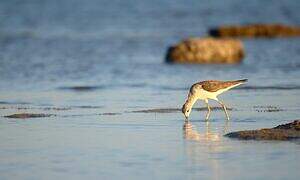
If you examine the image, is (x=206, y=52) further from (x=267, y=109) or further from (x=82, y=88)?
(x=267, y=109)

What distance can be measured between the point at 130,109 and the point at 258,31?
77.3 feet

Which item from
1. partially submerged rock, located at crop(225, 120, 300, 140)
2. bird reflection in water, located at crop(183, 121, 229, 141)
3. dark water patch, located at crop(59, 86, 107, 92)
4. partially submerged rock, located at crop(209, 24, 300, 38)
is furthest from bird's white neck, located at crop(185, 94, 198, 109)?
partially submerged rock, located at crop(209, 24, 300, 38)

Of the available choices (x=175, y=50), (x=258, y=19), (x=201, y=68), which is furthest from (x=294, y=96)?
(x=258, y=19)

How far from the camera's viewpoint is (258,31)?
136ft

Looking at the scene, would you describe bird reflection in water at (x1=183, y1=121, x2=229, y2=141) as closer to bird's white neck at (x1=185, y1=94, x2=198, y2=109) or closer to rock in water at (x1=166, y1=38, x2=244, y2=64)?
bird's white neck at (x1=185, y1=94, x2=198, y2=109)

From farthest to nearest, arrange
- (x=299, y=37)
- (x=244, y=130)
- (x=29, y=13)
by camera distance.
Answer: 1. (x=29, y=13)
2. (x=299, y=37)
3. (x=244, y=130)

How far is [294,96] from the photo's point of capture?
791 inches

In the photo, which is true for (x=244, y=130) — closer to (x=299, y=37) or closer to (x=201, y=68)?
(x=201, y=68)

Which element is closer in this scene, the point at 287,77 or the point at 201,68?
the point at 287,77

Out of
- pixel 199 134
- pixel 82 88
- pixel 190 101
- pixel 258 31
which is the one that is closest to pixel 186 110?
pixel 190 101

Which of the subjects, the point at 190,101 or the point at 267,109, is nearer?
the point at 190,101

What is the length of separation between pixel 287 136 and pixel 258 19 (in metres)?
40.4

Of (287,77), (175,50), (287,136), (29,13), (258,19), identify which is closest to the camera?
(287,136)

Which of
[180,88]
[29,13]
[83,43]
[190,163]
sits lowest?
[190,163]
